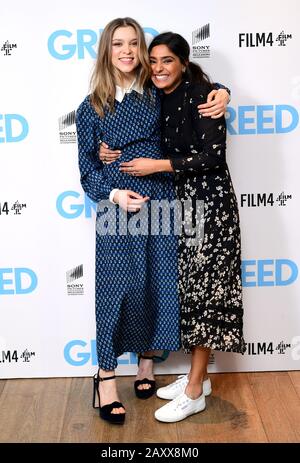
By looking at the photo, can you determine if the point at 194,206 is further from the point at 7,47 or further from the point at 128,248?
the point at 7,47

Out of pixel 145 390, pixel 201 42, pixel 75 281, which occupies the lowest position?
pixel 145 390

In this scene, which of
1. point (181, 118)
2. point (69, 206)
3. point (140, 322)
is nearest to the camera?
point (181, 118)

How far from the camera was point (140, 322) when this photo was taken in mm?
2781

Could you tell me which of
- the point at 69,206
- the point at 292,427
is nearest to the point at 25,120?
the point at 69,206

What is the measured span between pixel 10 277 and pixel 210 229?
3.09 feet

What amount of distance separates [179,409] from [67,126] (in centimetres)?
120

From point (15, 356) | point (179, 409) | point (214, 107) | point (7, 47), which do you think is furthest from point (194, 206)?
point (15, 356)

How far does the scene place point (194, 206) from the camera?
266cm

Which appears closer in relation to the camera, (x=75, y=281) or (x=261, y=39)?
(x=261, y=39)

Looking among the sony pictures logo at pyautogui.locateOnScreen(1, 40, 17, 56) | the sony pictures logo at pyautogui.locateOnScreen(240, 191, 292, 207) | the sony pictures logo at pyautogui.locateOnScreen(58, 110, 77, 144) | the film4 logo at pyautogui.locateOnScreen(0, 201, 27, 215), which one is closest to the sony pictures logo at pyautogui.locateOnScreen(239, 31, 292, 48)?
the sony pictures logo at pyautogui.locateOnScreen(240, 191, 292, 207)

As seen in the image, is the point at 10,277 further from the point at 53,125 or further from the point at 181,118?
the point at 181,118

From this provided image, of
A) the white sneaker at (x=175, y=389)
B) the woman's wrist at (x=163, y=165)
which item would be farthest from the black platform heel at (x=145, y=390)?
the woman's wrist at (x=163, y=165)

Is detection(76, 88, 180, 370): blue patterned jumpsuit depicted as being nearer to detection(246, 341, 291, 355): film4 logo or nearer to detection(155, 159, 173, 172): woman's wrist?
detection(155, 159, 173, 172): woman's wrist

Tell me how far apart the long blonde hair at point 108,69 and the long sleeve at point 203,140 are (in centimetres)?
20
